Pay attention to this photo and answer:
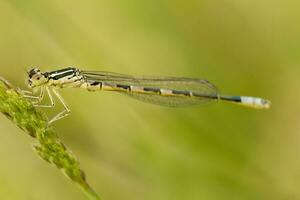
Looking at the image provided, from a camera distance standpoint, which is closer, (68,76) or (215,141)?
(215,141)

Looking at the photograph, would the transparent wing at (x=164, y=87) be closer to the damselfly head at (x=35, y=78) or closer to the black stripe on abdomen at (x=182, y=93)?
the black stripe on abdomen at (x=182, y=93)

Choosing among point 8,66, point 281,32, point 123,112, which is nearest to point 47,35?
point 8,66

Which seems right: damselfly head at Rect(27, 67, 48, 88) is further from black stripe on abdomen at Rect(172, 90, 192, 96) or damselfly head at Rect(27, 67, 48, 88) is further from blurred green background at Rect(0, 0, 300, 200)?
black stripe on abdomen at Rect(172, 90, 192, 96)

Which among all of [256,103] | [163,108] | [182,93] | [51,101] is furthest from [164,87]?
[51,101]

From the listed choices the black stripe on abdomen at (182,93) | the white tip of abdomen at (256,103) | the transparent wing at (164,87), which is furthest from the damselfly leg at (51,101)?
the white tip of abdomen at (256,103)

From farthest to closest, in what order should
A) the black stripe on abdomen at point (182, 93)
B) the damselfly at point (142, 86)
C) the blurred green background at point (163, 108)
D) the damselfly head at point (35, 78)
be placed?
the black stripe on abdomen at point (182, 93) → the damselfly at point (142, 86) → the damselfly head at point (35, 78) → the blurred green background at point (163, 108)

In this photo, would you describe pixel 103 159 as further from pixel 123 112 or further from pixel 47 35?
pixel 47 35

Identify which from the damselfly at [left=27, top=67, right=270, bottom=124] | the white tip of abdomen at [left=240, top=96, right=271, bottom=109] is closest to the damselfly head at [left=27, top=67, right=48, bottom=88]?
the damselfly at [left=27, top=67, right=270, bottom=124]
